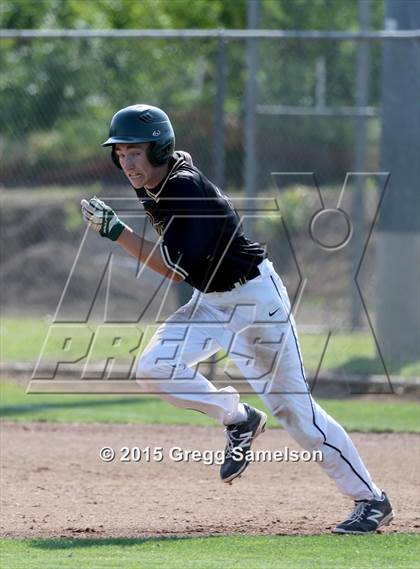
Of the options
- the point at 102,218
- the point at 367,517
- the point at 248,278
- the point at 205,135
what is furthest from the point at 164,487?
the point at 205,135

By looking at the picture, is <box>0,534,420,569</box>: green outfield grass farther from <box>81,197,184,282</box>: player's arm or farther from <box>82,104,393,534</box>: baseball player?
Answer: <box>81,197,184,282</box>: player's arm

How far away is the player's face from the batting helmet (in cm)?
3

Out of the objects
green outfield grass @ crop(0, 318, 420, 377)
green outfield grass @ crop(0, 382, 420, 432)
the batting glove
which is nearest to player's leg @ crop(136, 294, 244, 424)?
the batting glove

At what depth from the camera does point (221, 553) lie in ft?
17.1

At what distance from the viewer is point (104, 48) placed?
14.4 m

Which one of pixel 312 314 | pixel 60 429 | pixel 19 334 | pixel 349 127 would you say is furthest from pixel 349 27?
pixel 60 429

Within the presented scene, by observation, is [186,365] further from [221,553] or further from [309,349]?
[309,349]

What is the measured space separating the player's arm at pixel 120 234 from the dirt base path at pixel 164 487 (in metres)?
1.40

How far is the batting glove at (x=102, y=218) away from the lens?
→ 5500 mm

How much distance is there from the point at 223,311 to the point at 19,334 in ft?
24.4

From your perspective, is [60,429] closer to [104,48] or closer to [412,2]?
[412,2]

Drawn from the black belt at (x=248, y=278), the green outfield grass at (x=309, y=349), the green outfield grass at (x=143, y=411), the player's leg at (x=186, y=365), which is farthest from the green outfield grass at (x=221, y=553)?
the green outfield grass at (x=309, y=349)

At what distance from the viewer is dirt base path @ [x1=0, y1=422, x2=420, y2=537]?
598 cm

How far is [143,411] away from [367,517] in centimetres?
423
